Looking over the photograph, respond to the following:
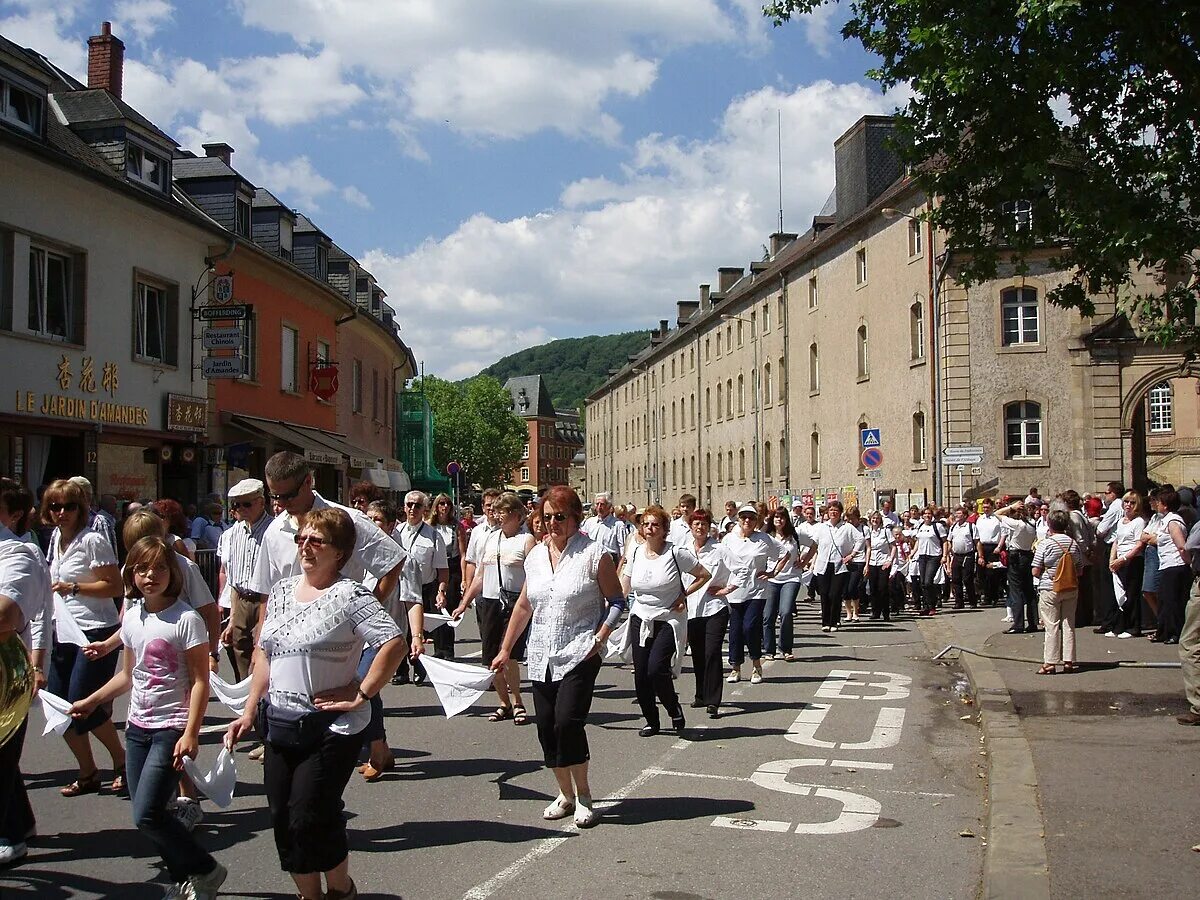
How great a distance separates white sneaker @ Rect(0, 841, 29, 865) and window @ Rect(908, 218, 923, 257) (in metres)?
37.4

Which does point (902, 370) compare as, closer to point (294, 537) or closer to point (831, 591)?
point (831, 591)

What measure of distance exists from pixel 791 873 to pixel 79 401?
693 inches

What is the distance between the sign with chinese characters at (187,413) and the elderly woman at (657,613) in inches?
615

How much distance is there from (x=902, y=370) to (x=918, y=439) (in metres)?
2.68

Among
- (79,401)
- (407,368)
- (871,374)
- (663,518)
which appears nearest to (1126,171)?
(663,518)

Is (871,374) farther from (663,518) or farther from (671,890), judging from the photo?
(671,890)

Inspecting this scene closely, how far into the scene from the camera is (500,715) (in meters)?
10.4

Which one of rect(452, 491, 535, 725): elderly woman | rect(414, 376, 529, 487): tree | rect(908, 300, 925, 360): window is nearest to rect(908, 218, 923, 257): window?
rect(908, 300, 925, 360): window

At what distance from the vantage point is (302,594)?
194 inches

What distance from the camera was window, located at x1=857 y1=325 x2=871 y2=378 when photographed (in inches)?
1784

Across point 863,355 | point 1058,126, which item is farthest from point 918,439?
point 1058,126

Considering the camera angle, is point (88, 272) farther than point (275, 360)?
No

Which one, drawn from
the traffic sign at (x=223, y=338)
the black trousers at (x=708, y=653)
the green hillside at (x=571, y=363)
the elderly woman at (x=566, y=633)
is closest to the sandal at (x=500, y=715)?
the black trousers at (x=708, y=653)

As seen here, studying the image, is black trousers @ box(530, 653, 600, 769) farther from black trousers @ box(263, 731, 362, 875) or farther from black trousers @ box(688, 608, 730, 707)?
black trousers @ box(688, 608, 730, 707)
